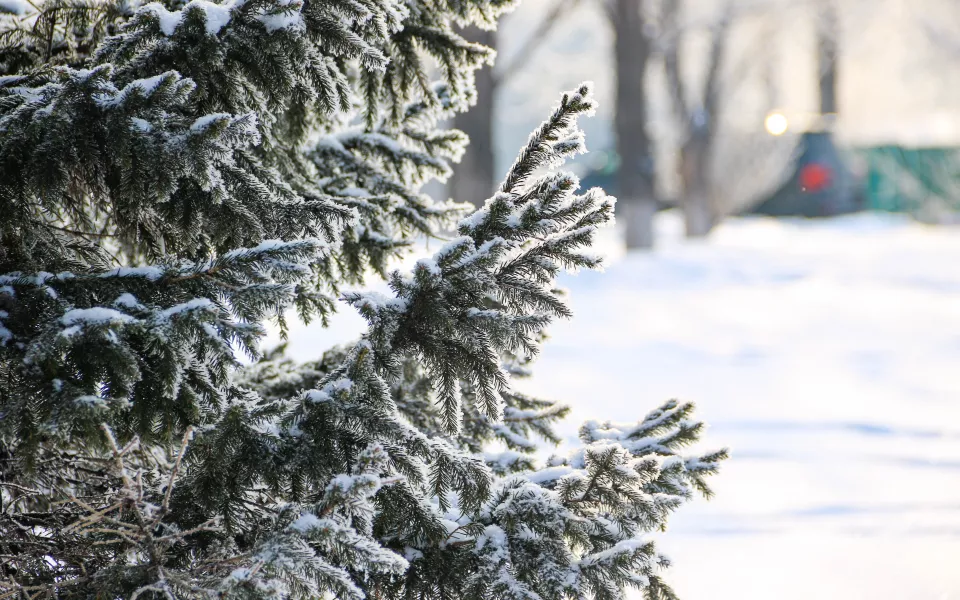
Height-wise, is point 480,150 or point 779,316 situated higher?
point 480,150

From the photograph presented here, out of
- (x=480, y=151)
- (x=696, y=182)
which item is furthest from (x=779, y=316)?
(x=696, y=182)

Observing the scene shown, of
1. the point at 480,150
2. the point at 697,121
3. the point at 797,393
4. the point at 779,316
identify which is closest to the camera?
the point at 797,393

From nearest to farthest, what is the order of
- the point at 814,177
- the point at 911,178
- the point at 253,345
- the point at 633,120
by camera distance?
1. the point at 253,345
2. the point at 633,120
3. the point at 814,177
4. the point at 911,178

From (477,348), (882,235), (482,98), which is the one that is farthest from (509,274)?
(882,235)

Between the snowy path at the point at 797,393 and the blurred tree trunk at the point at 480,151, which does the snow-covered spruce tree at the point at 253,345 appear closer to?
the snowy path at the point at 797,393

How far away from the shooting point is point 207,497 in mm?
2061

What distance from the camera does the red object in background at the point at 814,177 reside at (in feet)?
81.0

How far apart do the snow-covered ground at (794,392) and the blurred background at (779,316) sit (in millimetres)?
25

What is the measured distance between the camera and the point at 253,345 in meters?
1.94

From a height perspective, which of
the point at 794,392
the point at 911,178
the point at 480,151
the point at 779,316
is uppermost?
the point at 480,151

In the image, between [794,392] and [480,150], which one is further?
[480,150]

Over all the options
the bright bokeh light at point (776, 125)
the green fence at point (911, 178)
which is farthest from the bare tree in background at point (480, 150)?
the green fence at point (911, 178)

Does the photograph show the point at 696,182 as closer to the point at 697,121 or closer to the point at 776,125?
the point at 697,121

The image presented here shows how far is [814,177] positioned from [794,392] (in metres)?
17.6
